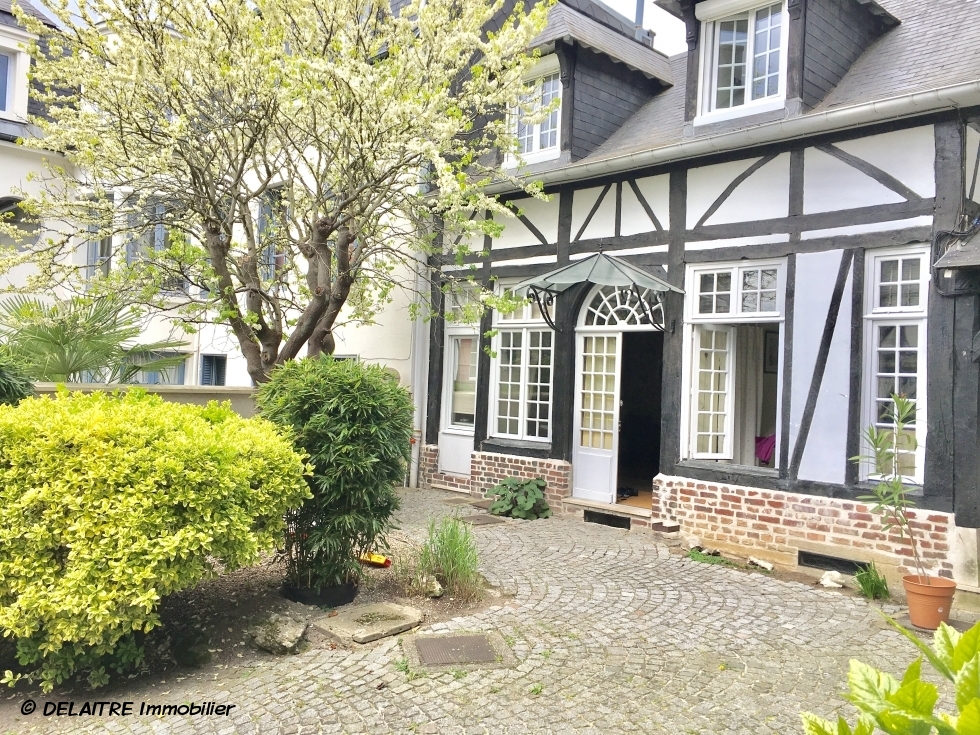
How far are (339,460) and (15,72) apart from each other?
13155 mm

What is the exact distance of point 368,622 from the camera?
17.4 ft

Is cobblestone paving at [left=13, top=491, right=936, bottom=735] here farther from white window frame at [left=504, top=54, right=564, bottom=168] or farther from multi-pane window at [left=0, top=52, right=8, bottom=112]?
multi-pane window at [left=0, top=52, right=8, bottom=112]

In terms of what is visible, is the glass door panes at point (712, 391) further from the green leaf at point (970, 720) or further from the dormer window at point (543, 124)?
the green leaf at point (970, 720)

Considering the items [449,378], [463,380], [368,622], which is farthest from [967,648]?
[449,378]

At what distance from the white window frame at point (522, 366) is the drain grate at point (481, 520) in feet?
4.18

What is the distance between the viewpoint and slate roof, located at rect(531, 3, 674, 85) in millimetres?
9672

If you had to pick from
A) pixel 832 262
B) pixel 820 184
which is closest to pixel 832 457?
pixel 832 262

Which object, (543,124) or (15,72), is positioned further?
(15,72)

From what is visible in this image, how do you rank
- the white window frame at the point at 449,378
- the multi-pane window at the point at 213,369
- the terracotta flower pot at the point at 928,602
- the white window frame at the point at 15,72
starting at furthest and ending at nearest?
→ the multi-pane window at the point at 213,369 → the white window frame at the point at 15,72 → the white window frame at the point at 449,378 → the terracotta flower pot at the point at 928,602

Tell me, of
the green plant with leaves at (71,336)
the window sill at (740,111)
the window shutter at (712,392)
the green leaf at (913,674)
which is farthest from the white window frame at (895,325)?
the green plant with leaves at (71,336)

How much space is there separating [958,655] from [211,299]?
744cm

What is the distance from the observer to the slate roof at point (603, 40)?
9.67 m

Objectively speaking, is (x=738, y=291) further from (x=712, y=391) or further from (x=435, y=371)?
(x=435, y=371)

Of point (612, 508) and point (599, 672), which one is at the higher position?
point (612, 508)
